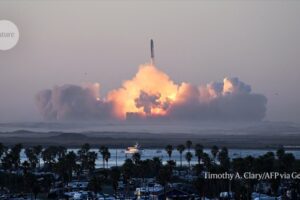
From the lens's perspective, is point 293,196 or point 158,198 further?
point 158,198

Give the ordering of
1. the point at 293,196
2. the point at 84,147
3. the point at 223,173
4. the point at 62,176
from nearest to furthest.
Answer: the point at 293,196 < the point at 223,173 < the point at 62,176 < the point at 84,147

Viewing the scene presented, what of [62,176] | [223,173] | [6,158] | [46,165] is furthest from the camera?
[46,165]

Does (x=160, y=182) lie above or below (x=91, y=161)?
below

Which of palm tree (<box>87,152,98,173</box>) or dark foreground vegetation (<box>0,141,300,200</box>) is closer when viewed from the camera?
dark foreground vegetation (<box>0,141,300,200</box>)

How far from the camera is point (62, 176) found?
114 metres

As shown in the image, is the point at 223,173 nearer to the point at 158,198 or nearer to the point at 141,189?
the point at 158,198

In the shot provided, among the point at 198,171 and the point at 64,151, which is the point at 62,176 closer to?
the point at 198,171

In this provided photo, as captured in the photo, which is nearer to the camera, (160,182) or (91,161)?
(160,182)

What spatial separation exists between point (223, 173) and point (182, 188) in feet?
44.6

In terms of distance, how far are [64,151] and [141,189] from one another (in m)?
57.7

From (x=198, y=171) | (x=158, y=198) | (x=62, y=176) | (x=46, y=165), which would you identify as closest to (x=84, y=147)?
(x=46, y=165)

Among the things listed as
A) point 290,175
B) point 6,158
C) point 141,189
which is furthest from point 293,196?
point 6,158

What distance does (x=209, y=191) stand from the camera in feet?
320

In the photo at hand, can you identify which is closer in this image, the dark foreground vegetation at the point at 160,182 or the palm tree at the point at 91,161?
the dark foreground vegetation at the point at 160,182
